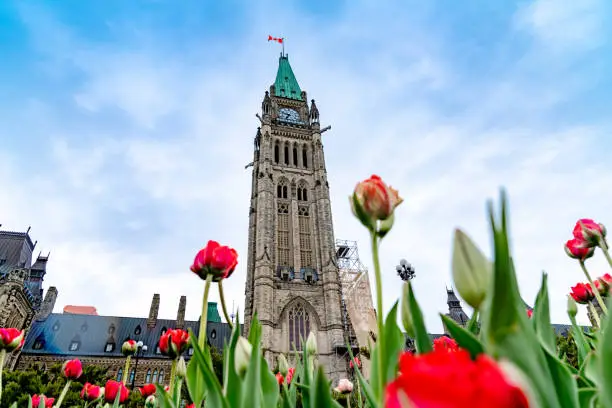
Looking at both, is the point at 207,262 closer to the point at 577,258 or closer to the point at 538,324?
the point at 538,324

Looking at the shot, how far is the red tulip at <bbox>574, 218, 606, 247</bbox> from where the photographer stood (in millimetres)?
1971

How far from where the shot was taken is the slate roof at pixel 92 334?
27703mm

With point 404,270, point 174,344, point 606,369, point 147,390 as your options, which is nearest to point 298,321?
point 404,270

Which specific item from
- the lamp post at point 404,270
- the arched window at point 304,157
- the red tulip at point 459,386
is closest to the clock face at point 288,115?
the arched window at point 304,157

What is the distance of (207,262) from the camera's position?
1.55 m

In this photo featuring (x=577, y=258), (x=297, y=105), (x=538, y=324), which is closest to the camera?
(x=538, y=324)

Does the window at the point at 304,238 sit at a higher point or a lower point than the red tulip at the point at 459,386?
higher

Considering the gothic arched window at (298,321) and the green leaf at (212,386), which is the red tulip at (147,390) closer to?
the green leaf at (212,386)

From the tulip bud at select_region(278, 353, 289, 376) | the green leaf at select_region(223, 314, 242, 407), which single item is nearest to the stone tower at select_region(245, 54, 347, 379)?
the tulip bud at select_region(278, 353, 289, 376)

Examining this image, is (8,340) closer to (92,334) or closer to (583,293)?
(583,293)

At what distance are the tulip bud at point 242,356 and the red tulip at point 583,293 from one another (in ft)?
8.37

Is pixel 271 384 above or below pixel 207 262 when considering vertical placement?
below

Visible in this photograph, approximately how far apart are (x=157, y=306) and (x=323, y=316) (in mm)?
18087

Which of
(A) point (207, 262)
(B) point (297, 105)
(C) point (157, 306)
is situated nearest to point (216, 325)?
(C) point (157, 306)
